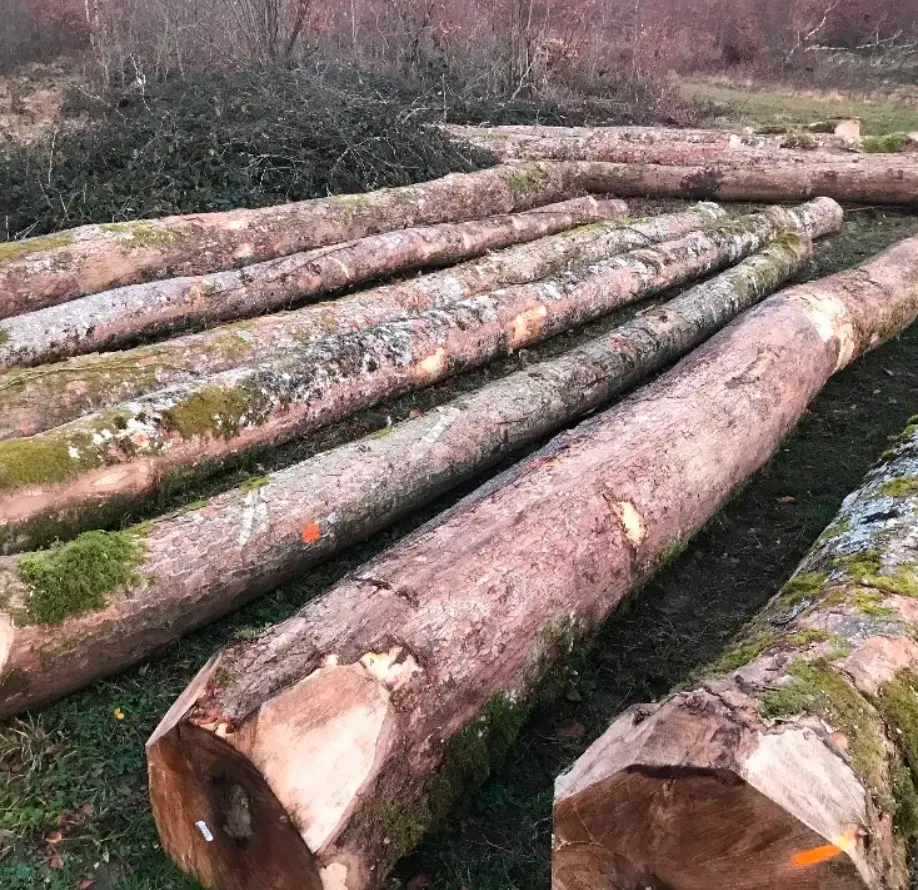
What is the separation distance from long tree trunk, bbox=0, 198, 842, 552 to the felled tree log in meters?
2.82

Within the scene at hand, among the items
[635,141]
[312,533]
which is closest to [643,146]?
[635,141]

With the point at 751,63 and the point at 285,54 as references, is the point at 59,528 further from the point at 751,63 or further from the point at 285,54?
the point at 751,63

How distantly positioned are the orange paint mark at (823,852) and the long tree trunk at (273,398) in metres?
3.44

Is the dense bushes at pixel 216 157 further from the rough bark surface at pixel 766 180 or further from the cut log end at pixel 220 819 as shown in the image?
the cut log end at pixel 220 819

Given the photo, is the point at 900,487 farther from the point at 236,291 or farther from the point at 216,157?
the point at 216,157

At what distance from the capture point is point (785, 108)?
1652 cm

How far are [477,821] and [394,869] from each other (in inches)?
14.4

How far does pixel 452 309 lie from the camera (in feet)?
19.7

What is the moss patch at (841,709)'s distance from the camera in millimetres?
2363

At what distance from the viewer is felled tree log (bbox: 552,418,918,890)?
2070mm

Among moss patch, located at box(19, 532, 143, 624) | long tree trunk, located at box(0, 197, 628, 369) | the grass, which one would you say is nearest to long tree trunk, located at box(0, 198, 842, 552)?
moss patch, located at box(19, 532, 143, 624)

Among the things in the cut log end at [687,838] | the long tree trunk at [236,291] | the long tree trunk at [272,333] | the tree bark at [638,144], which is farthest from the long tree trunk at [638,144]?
the cut log end at [687,838]

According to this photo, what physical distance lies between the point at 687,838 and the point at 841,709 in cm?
70

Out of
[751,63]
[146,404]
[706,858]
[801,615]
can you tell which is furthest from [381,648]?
[751,63]
